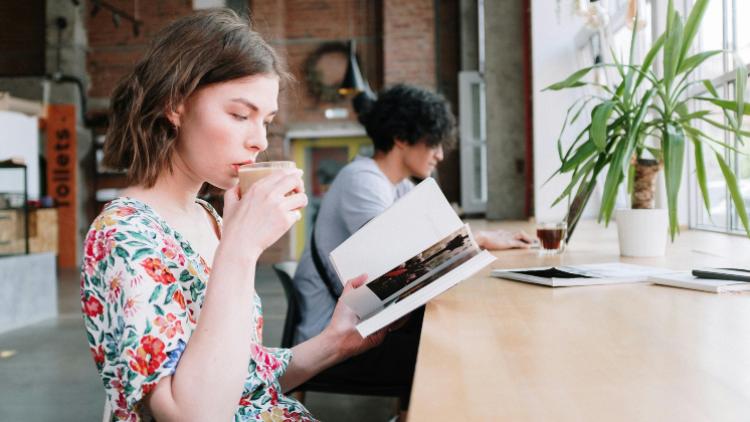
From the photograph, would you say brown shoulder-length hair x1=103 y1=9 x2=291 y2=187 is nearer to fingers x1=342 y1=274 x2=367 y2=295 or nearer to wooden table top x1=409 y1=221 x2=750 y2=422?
fingers x1=342 y1=274 x2=367 y2=295

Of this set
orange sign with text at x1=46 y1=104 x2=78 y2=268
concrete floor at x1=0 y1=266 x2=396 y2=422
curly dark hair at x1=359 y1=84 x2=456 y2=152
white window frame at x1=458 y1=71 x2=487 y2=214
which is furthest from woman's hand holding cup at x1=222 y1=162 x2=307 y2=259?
orange sign with text at x1=46 y1=104 x2=78 y2=268

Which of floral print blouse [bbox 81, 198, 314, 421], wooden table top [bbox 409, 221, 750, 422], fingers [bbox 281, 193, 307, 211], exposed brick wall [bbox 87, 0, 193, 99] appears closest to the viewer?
wooden table top [bbox 409, 221, 750, 422]

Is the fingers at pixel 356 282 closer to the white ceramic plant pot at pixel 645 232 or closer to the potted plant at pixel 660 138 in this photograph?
the potted plant at pixel 660 138

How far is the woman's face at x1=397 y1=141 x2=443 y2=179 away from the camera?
2.80 metres

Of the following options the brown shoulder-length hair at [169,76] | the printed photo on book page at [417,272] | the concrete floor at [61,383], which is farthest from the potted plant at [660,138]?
the concrete floor at [61,383]

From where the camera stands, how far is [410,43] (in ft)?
29.9

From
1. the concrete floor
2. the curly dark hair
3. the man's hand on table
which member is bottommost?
the concrete floor

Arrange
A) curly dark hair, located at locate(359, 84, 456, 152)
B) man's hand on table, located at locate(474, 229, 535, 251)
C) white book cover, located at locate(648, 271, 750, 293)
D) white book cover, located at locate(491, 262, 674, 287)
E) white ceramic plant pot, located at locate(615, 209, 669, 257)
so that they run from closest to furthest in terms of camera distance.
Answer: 1. white book cover, located at locate(648, 271, 750, 293)
2. white book cover, located at locate(491, 262, 674, 287)
3. white ceramic plant pot, located at locate(615, 209, 669, 257)
4. man's hand on table, located at locate(474, 229, 535, 251)
5. curly dark hair, located at locate(359, 84, 456, 152)

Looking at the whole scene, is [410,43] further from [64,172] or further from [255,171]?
[255,171]

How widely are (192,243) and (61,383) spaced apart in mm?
2989

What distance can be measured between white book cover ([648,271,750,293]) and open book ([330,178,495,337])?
1.25 feet

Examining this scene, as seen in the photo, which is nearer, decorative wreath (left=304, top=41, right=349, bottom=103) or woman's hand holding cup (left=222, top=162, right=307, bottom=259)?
woman's hand holding cup (left=222, top=162, right=307, bottom=259)

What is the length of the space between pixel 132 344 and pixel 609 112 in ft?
4.79

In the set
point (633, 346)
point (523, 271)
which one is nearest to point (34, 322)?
point (523, 271)
